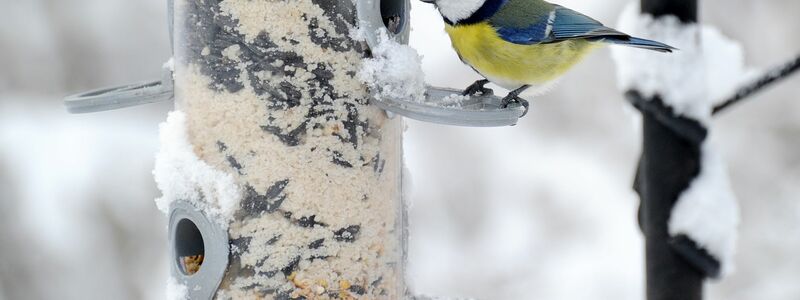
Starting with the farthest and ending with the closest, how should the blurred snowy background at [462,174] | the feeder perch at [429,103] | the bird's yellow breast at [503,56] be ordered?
1. the blurred snowy background at [462,174]
2. the bird's yellow breast at [503,56]
3. the feeder perch at [429,103]

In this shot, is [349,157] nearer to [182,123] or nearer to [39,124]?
[182,123]

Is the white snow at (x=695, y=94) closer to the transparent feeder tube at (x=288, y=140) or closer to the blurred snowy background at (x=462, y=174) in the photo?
the transparent feeder tube at (x=288, y=140)

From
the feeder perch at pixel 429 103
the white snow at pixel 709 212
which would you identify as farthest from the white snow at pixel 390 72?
the white snow at pixel 709 212

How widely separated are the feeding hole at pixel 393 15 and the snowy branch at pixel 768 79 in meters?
0.72

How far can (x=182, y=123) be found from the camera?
2.17m

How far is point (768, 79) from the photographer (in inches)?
78.6

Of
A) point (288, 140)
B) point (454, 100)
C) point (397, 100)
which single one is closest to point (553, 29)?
point (454, 100)

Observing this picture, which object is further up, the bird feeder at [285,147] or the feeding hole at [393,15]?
the feeding hole at [393,15]

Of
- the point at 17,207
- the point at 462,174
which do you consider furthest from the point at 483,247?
the point at 17,207

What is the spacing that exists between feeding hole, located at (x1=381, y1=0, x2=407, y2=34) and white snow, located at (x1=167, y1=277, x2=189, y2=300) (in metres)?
0.71

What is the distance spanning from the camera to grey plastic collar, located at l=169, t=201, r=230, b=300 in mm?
2092

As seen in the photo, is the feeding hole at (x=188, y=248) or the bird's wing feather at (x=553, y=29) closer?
the feeding hole at (x=188, y=248)

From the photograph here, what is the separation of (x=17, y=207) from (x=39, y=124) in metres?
0.72

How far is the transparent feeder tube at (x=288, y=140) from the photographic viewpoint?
6.88ft
